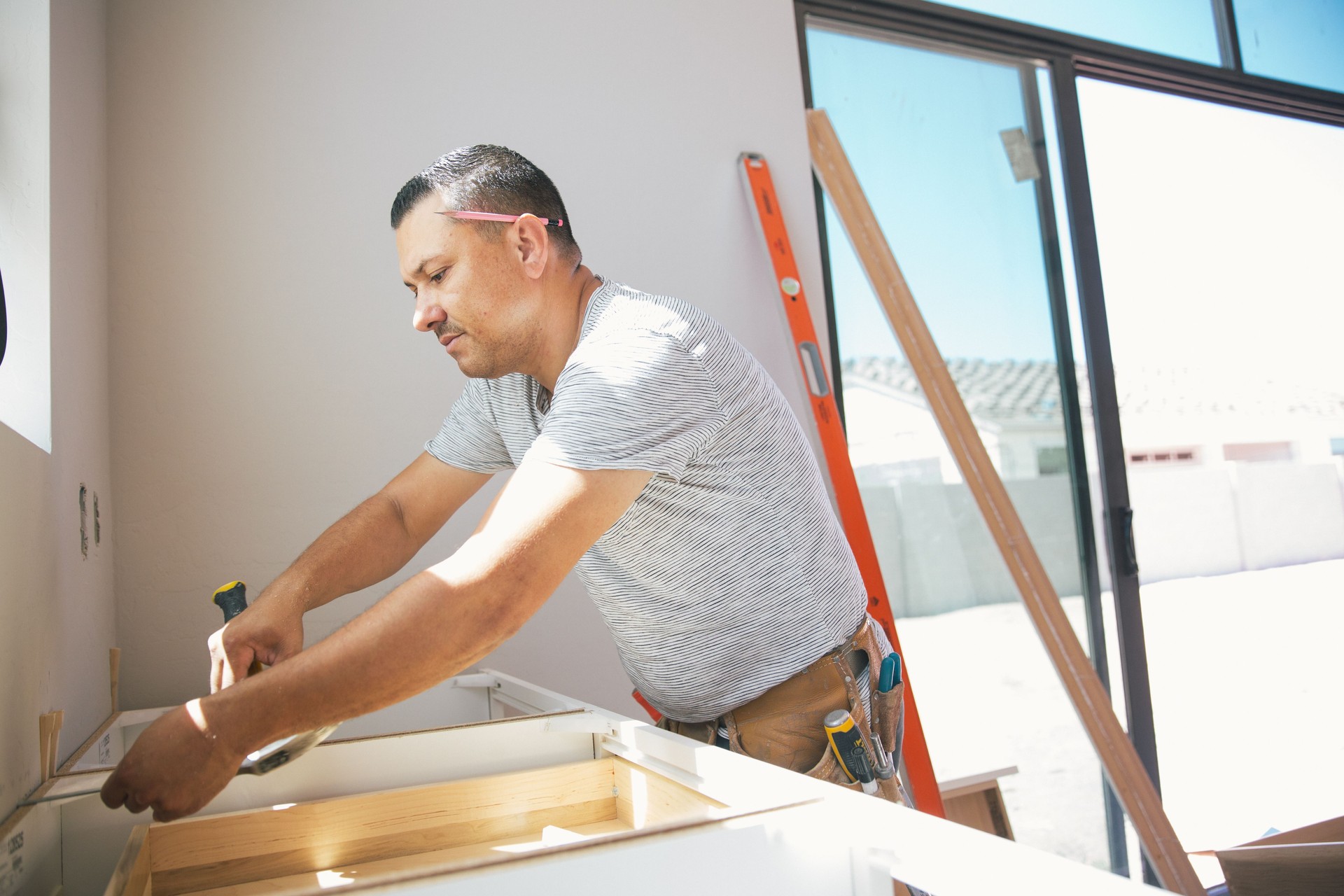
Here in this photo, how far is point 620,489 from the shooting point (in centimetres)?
88

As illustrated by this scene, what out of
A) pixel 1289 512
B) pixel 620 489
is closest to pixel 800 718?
pixel 620 489

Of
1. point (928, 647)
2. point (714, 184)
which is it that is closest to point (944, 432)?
point (928, 647)

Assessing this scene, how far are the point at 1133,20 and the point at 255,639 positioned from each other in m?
3.41

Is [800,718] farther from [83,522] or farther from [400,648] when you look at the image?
[83,522]

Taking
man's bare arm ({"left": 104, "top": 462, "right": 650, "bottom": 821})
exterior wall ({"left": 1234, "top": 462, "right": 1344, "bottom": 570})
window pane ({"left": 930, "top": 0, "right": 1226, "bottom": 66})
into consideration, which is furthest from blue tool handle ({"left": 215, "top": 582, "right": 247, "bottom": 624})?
exterior wall ({"left": 1234, "top": 462, "right": 1344, "bottom": 570})

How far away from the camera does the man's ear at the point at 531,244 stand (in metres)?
1.20

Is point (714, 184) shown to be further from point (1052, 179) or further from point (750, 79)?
point (1052, 179)

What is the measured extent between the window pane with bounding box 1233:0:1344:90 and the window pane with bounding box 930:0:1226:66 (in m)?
0.10

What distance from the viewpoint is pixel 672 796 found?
878 millimetres

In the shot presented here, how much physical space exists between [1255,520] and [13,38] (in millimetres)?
3774

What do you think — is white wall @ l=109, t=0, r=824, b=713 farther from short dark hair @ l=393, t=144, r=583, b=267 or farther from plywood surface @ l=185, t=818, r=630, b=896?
plywood surface @ l=185, t=818, r=630, b=896

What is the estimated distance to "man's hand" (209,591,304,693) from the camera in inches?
39.3

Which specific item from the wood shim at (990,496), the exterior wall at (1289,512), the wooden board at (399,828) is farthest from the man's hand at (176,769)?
the exterior wall at (1289,512)

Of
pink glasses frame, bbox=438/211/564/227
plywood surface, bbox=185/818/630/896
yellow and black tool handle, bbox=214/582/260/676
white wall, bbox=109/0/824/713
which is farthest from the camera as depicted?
white wall, bbox=109/0/824/713
